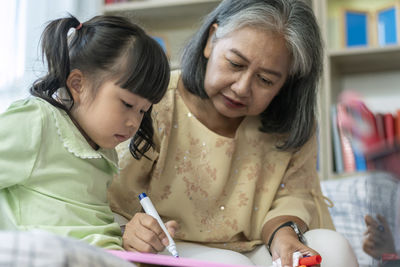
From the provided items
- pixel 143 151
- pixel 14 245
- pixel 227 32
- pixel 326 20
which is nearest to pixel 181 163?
pixel 143 151

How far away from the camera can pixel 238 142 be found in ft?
4.51

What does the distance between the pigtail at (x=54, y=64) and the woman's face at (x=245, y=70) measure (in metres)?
0.38

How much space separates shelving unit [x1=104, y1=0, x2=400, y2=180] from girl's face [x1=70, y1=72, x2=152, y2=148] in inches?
54.4

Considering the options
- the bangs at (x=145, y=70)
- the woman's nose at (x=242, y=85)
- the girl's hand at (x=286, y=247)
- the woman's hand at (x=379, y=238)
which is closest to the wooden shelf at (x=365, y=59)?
the woman's hand at (x=379, y=238)

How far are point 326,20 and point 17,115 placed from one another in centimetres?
188

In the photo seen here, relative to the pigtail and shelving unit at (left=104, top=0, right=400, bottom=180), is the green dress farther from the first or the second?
shelving unit at (left=104, top=0, right=400, bottom=180)

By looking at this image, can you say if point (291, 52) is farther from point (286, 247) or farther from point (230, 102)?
point (286, 247)

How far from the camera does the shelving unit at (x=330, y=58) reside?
2.44m

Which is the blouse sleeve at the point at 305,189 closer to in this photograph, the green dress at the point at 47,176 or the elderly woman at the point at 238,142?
the elderly woman at the point at 238,142

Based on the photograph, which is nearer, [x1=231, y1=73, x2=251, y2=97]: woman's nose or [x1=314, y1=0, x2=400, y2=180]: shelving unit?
[x1=231, y1=73, x2=251, y2=97]: woman's nose

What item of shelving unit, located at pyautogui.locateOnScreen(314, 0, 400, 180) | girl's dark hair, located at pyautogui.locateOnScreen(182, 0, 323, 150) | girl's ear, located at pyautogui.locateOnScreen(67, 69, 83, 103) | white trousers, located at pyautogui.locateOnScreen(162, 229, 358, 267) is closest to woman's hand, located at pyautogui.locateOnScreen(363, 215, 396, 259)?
white trousers, located at pyautogui.locateOnScreen(162, 229, 358, 267)

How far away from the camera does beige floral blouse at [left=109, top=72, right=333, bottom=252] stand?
1.28 meters

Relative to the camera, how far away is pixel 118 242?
0.95m

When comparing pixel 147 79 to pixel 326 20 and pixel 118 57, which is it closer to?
pixel 118 57
